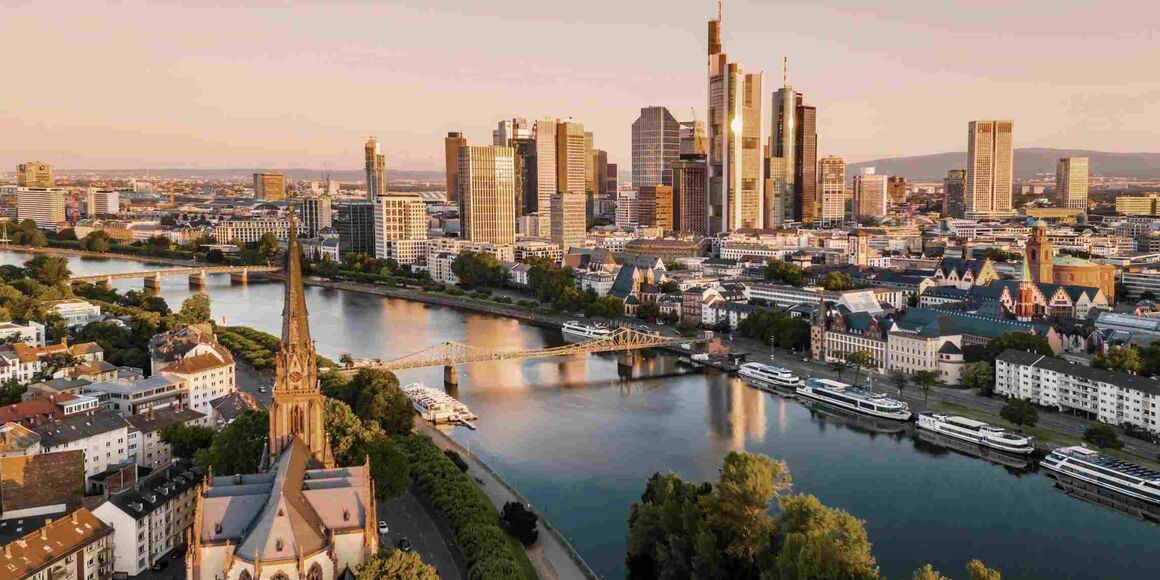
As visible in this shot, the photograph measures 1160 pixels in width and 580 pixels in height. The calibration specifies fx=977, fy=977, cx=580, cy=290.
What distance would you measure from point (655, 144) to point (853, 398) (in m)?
71.4

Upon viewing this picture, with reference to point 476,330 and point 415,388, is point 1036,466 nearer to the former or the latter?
point 415,388

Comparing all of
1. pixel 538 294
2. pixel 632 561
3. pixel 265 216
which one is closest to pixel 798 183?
pixel 265 216

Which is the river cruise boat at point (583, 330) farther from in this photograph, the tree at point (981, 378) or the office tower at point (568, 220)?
the office tower at point (568, 220)

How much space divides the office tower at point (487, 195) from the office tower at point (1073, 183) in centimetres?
5960

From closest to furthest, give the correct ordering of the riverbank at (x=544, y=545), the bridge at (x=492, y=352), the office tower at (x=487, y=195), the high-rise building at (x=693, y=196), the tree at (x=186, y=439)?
the riverbank at (x=544, y=545), the tree at (x=186, y=439), the bridge at (x=492, y=352), the office tower at (x=487, y=195), the high-rise building at (x=693, y=196)

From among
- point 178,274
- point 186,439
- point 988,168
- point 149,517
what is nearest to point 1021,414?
point 186,439

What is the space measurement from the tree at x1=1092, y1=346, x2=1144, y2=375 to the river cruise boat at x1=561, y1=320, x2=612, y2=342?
46.1ft

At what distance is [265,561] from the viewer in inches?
382

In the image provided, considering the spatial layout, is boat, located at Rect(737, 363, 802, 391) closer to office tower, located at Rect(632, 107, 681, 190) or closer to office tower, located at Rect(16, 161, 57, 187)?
office tower, located at Rect(632, 107, 681, 190)

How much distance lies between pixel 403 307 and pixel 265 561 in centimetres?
Result: 3053

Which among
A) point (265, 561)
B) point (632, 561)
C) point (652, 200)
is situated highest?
point (652, 200)

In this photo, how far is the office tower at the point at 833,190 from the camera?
81.7m

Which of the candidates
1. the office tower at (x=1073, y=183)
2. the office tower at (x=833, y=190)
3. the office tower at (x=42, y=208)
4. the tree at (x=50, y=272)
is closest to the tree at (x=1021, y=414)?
the tree at (x=50, y=272)

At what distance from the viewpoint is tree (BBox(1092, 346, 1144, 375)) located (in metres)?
A: 21.1
